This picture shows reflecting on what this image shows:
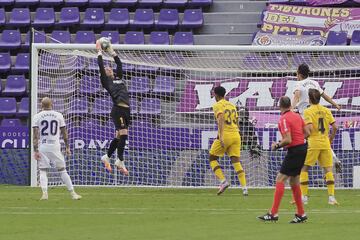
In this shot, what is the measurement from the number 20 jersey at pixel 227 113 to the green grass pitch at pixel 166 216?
1348mm

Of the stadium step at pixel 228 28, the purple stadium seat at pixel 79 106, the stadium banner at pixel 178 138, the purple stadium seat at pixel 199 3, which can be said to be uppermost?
the purple stadium seat at pixel 199 3

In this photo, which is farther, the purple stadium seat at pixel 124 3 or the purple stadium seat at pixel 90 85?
the purple stadium seat at pixel 124 3

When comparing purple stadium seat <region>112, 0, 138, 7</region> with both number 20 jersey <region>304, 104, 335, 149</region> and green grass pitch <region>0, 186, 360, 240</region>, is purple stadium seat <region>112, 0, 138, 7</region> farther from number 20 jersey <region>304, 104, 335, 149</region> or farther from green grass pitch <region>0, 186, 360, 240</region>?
number 20 jersey <region>304, 104, 335, 149</region>

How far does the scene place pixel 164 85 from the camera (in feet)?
81.1

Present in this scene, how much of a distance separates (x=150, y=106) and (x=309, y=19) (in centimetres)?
801

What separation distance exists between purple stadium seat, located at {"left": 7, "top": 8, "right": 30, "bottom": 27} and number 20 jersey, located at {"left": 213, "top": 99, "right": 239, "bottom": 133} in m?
14.5

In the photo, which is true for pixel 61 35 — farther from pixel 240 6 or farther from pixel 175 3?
pixel 240 6

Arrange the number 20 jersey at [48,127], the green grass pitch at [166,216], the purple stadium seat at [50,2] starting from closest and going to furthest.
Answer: the green grass pitch at [166,216]
the number 20 jersey at [48,127]
the purple stadium seat at [50,2]

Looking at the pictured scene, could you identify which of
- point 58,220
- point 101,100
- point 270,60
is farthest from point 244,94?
point 58,220

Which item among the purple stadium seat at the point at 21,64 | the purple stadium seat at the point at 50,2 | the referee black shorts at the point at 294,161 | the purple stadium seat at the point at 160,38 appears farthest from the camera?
the purple stadium seat at the point at 50,2

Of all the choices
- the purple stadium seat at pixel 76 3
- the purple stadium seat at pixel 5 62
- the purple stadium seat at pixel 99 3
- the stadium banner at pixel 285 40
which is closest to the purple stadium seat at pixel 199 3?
the purple stadium seat at pixel 99 3

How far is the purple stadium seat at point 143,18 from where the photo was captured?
105ft

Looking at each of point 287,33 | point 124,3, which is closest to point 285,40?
point 287,33

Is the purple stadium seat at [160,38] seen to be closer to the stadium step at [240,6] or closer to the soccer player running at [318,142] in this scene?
the stadium step at [240,6]
